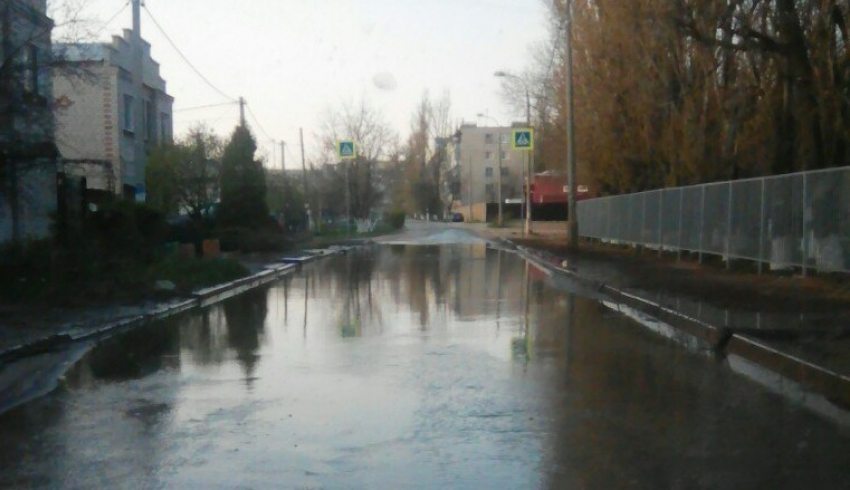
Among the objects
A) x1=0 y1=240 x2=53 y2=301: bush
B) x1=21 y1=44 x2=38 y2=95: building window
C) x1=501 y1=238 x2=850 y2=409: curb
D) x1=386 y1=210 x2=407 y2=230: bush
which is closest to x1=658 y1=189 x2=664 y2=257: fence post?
x1=501 y1=238 x2=850 y2=409: curb

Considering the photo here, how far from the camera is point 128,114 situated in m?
39.6

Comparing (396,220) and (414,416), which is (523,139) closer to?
(414,416)

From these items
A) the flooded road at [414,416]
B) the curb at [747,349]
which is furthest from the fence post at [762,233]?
the flooded road at [414,416]

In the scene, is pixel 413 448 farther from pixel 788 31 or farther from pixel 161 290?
pixel 788 31

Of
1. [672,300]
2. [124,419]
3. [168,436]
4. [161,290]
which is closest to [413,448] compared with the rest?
[168,436]

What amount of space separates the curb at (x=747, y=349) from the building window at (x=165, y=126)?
30.1m

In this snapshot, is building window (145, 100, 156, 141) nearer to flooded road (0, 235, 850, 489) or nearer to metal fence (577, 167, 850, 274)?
metal fence (577, 167, 850, 274)

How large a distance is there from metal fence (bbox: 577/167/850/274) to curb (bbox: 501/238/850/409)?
3.74 metres

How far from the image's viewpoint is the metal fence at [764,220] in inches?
734

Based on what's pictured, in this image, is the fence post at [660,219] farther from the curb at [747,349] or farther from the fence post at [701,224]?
the curb at [747,349]

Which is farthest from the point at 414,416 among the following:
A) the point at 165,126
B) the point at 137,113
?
the point at 165,126

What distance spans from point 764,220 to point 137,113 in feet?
89.9

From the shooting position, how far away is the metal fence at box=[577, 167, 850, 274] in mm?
18656

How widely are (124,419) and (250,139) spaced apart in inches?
1286
